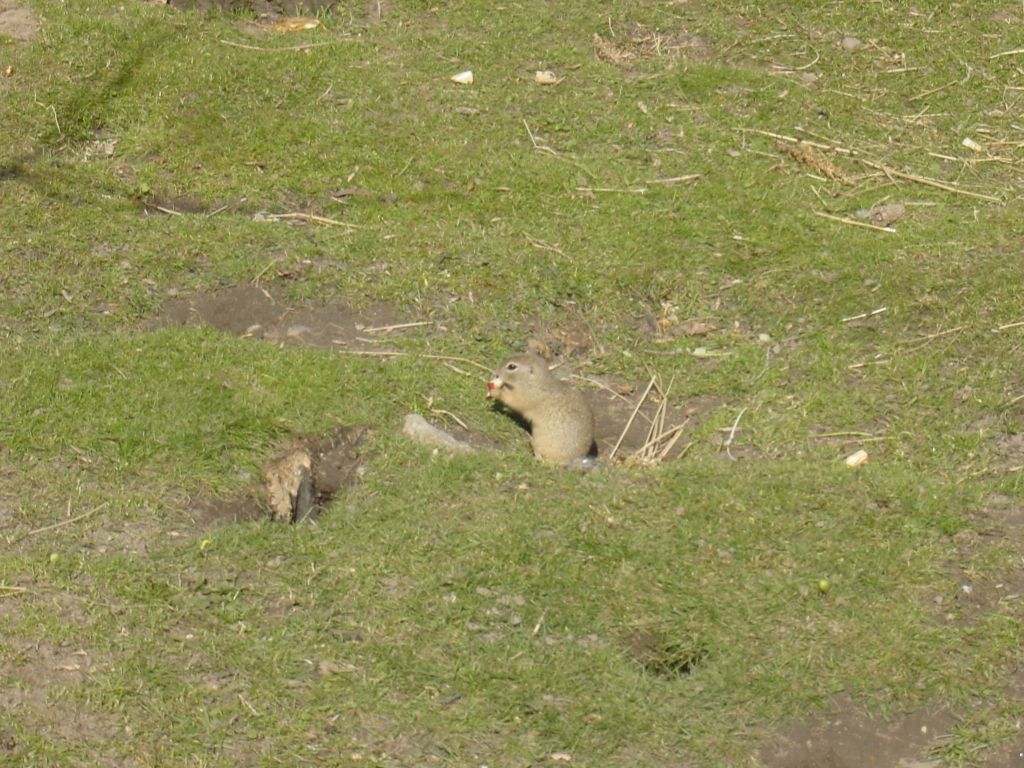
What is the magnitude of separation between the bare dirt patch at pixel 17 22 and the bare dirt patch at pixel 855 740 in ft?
21.2

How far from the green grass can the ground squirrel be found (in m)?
0.13

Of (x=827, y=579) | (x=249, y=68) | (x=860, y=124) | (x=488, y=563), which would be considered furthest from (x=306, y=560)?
(x=860, y=124)

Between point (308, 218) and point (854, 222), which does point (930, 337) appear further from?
point (308, 218)

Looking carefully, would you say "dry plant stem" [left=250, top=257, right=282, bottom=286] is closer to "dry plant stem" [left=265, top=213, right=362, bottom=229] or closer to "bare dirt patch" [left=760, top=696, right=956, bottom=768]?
"dry plant stem" [left=265, top=213, right=362, bottom=229]

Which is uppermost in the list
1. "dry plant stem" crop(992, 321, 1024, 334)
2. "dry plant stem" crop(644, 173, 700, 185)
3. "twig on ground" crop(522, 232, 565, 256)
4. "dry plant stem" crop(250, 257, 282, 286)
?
"dry plant stem" crop(250, 257, 282, 286)

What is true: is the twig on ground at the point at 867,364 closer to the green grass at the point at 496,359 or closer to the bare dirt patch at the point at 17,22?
the green grass at the point at 496,359

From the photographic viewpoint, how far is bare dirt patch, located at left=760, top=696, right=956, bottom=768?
4.81 m

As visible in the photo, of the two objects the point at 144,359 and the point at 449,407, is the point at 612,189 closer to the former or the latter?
the point at 449,407

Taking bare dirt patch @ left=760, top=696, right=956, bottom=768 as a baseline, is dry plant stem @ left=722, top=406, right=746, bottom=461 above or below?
below

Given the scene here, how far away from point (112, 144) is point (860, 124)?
4393 millimetres

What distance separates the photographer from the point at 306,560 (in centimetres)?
538

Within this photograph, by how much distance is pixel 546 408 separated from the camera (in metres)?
6.18

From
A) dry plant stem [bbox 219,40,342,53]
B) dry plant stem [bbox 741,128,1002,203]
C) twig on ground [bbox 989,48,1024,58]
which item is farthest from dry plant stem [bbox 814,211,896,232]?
dry plant stem [bbox 219,40,342,53]

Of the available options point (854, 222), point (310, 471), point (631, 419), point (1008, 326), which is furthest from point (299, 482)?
point (854, 222)
